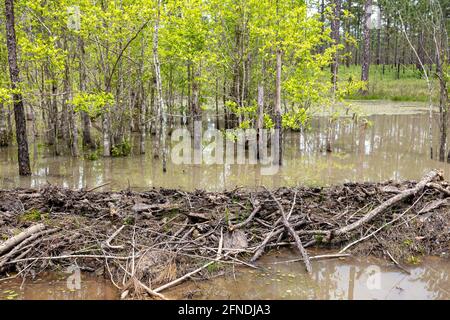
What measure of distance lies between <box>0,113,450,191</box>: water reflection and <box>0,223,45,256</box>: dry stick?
149 inches

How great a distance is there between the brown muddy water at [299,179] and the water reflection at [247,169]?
1.2 inches

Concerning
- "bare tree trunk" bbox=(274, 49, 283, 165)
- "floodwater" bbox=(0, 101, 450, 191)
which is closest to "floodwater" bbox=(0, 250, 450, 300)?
"floodwater" bbox=(0, 101, 450, 191)

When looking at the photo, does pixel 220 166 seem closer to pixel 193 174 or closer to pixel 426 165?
pixel 193 174

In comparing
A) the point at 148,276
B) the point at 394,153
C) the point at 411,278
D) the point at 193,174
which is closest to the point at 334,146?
the point at 394,153

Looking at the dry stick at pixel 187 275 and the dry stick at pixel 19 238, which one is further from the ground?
the dry stick at pixel 19 238

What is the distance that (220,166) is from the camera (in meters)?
14.9

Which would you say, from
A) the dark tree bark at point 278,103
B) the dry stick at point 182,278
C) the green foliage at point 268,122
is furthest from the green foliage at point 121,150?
the dry stick at point 182,278

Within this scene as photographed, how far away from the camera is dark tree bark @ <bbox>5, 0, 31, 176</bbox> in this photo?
11.6 meters

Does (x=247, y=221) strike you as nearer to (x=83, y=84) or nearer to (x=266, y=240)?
(x=266, y=240)

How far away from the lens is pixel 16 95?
1252cm

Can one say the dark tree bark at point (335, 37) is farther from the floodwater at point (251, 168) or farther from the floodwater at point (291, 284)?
the floodwater at point (291, 284)

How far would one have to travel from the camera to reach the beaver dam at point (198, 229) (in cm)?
651

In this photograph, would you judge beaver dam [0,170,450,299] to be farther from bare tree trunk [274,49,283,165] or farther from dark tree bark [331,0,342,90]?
dark tree bark [331,0,342,90]

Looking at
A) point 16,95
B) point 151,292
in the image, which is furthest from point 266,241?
point 16,95
